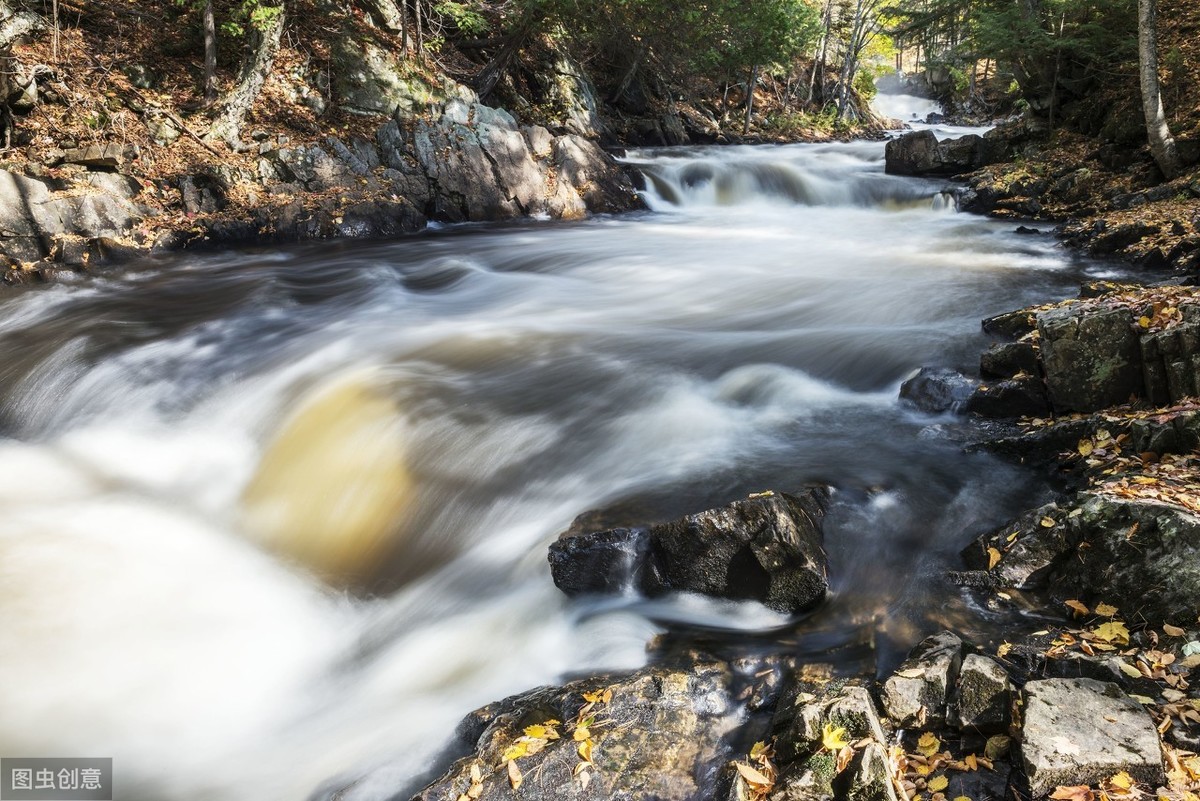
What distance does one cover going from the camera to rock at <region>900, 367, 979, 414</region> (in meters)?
5.62

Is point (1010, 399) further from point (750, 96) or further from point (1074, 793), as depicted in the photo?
point (750, 96)

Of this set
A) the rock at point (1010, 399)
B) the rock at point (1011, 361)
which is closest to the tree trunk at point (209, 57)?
the rock at point (1011, 361)

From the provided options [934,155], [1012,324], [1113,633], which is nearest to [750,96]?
[934,155]

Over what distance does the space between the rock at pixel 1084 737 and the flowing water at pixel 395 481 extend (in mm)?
844

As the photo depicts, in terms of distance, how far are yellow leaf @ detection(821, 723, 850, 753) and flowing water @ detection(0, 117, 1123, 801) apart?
2.93 feet

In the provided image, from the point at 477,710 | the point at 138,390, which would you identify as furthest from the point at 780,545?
the point at 138,390

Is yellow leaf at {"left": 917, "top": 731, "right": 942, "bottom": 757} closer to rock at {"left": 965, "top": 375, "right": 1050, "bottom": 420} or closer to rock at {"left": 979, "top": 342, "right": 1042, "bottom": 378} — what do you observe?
rock at {"left": 965, "top": 375, "right": 1050, "bottom": 420}

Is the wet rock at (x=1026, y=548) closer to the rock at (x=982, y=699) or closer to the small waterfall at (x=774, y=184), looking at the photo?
the rock at (x=982, y=699)

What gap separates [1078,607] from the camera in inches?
128

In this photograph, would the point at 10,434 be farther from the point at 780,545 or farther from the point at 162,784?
the point at 780,545

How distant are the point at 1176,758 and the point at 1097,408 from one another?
2.95 meters

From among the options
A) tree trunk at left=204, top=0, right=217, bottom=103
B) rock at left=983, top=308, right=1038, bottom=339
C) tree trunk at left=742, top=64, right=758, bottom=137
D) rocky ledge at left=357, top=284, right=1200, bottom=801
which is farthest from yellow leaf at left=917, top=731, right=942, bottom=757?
tree trunk at left=742, top=64, right=758, bottom=137

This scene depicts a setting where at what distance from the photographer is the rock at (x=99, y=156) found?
10.7 meters

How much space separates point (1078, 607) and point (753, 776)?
6.00ft
